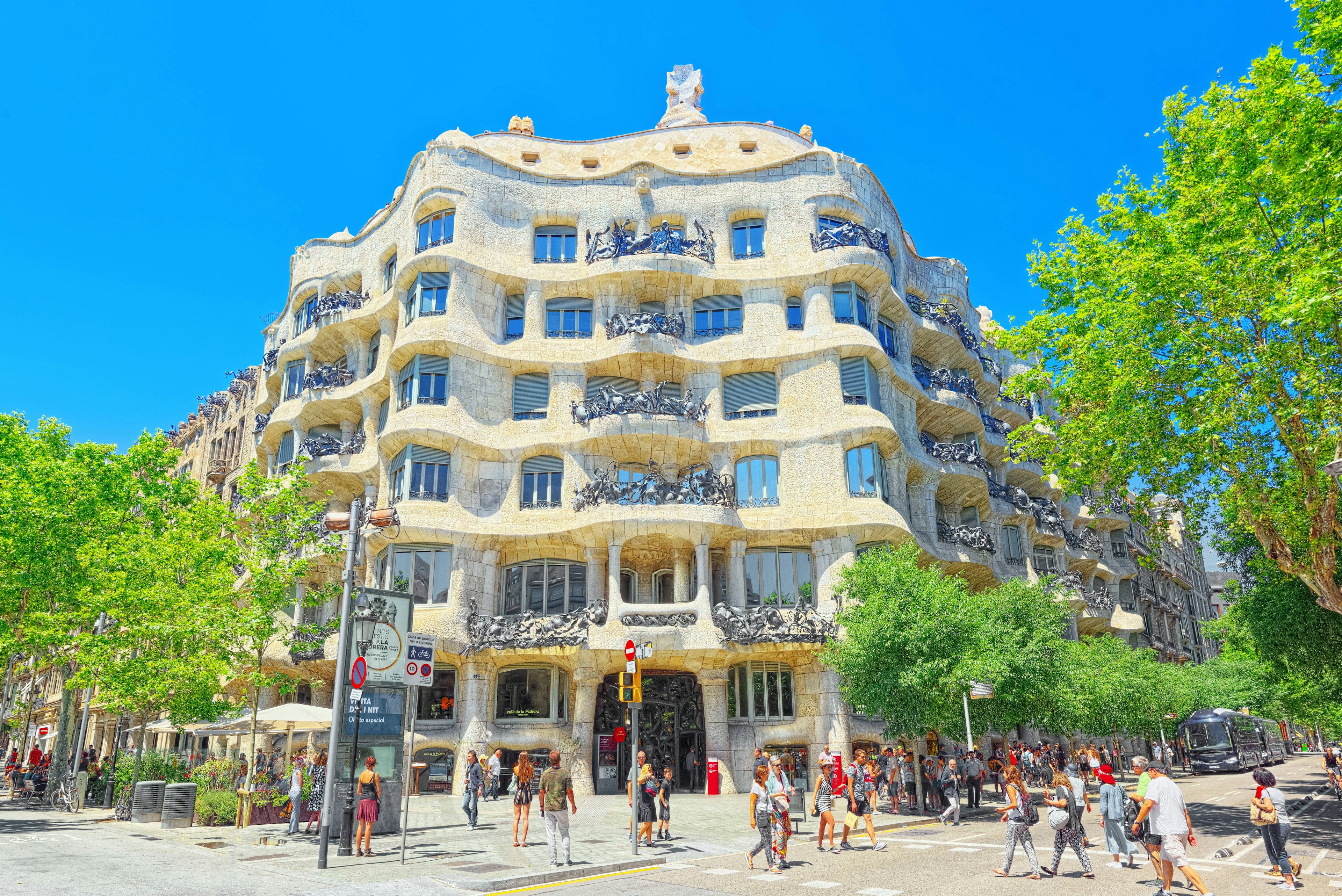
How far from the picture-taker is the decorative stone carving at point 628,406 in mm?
32500

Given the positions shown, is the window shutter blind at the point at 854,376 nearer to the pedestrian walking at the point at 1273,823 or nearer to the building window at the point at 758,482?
the building window at the point at 758,482

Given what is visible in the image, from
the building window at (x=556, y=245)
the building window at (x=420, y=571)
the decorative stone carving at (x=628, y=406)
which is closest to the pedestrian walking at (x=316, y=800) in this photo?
the building window at (x=420, y=571)

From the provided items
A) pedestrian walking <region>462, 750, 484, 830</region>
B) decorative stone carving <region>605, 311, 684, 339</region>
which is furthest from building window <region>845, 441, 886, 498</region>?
pedestrian walking <region>462, 750, 484, 830</region>

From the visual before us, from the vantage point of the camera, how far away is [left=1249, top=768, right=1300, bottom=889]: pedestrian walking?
41.2 ft

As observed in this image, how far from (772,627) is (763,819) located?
15.2 metres

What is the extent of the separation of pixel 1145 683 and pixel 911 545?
707 inches

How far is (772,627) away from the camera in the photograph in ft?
98.4

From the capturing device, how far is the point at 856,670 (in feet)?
84.1

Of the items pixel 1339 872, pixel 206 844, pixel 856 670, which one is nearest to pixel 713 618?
pixel 856 670

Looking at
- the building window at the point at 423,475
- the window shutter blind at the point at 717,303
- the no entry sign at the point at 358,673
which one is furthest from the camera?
the window shutter blind at the point at 717,303

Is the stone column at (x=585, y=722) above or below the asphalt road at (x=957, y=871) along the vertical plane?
above

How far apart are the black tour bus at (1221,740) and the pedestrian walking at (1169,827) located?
128 feet

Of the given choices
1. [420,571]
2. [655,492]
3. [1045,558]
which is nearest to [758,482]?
[655,492]

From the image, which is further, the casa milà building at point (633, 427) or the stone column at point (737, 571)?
the stone column at point (737, 571)
